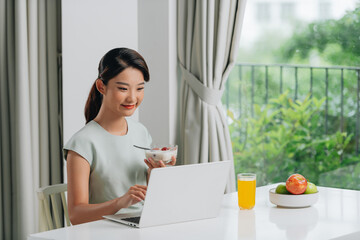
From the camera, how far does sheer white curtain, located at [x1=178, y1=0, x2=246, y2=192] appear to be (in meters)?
3.13

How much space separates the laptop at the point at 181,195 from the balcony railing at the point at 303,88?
5.00 feet

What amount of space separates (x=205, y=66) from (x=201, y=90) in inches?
5.4

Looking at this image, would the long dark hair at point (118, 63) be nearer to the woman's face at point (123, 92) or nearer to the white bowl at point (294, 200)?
the woman's face at point (123, 92)

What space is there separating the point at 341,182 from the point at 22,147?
180cm

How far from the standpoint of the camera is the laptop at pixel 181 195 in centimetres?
174

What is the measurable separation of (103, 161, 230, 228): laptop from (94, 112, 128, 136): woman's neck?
39 centimetres

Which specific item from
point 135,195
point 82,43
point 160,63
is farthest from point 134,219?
point 160,63

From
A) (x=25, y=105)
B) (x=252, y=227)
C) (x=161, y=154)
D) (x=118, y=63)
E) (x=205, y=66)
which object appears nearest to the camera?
(x=252, y=227)

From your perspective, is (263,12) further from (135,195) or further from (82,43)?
(135,195)

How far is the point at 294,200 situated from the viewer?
2.06 m

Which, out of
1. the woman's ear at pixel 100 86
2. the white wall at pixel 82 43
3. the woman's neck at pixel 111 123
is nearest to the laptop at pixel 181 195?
the woman's neck at pixel 111 123

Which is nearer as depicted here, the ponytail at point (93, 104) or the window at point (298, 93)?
the ponytail at point (93, 104)

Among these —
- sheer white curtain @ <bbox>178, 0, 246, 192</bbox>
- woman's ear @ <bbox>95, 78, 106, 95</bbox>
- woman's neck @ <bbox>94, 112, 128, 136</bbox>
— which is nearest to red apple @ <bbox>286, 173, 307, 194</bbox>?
woman's neck @ <bbox>94, 112, 128, 136</bbox>

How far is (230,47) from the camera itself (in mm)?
3225
